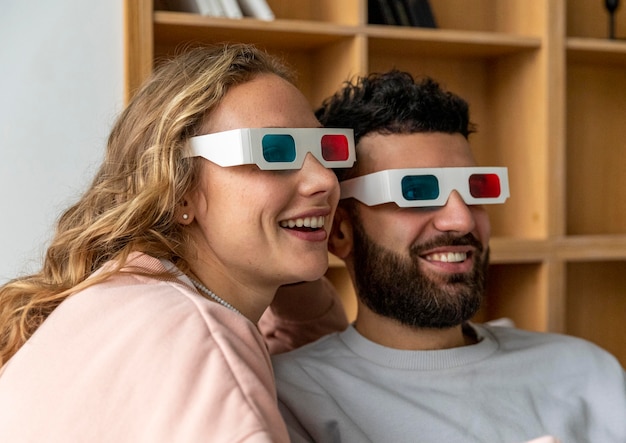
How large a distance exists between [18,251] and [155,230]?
0.97m

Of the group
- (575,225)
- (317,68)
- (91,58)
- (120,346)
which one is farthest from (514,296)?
(120,346)

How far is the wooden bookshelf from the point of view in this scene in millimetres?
2262

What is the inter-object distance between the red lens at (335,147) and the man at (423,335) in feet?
0.39

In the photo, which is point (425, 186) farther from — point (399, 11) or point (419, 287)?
point (399, 11)

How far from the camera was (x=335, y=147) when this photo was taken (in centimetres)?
145

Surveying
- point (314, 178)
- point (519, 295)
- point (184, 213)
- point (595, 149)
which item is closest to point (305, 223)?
point (314, 178)

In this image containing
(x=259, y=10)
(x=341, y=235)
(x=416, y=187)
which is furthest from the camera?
(x=259, y=10)

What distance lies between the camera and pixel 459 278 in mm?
1592

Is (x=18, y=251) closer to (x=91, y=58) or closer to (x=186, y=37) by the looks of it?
(x=91, y=58)

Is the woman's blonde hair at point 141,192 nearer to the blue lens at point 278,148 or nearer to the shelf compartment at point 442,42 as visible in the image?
the blue lens at point 278,148

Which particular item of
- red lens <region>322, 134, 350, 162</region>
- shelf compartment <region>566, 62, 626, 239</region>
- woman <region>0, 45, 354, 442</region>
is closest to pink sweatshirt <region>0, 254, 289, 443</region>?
woman <region>0, 45, 354, 442</region>

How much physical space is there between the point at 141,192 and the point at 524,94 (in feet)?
5.14

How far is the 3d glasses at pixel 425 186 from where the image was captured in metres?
1.55

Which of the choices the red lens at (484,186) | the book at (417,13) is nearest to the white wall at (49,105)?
the book at (417,13)
